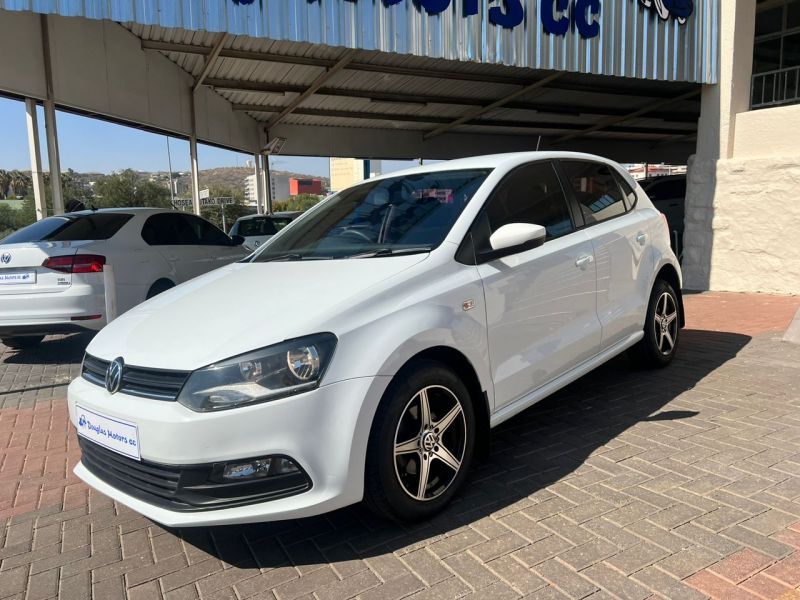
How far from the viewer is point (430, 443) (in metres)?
2.85

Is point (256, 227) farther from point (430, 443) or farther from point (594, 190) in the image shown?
point (430, 443)

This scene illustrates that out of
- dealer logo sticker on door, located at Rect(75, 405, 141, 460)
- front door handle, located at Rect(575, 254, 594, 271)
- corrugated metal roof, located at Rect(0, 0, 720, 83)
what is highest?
corrugated metal roof, located at Rect(0, 0, 720, 83)

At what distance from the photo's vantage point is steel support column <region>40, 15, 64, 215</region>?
10148mm

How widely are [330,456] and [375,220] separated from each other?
1.63m

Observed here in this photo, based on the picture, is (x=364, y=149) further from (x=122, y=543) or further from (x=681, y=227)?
(x=122, y=543)

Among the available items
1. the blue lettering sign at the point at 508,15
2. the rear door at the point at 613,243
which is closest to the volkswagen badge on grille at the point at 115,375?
the rear door at the point at 613,243

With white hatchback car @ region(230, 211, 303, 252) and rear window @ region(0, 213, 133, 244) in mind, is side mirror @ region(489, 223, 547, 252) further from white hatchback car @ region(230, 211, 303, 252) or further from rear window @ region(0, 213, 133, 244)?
white hatchback car @ region(230, 211, 303, 252)

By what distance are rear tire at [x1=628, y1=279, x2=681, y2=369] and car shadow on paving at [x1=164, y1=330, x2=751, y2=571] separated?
0.70ft

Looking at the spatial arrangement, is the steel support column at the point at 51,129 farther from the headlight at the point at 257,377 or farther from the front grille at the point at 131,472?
the headlight at the point at 257,377

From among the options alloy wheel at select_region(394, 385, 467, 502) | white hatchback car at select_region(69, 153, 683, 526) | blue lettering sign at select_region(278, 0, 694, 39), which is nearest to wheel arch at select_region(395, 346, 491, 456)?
white hatchback car at select_region(69, 153, 683, 526)

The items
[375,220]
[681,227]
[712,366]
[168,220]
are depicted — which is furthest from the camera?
[681,227]

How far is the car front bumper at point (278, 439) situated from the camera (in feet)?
7.87

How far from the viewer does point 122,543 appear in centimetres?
293

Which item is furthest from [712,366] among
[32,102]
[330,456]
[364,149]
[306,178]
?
[306,178]
